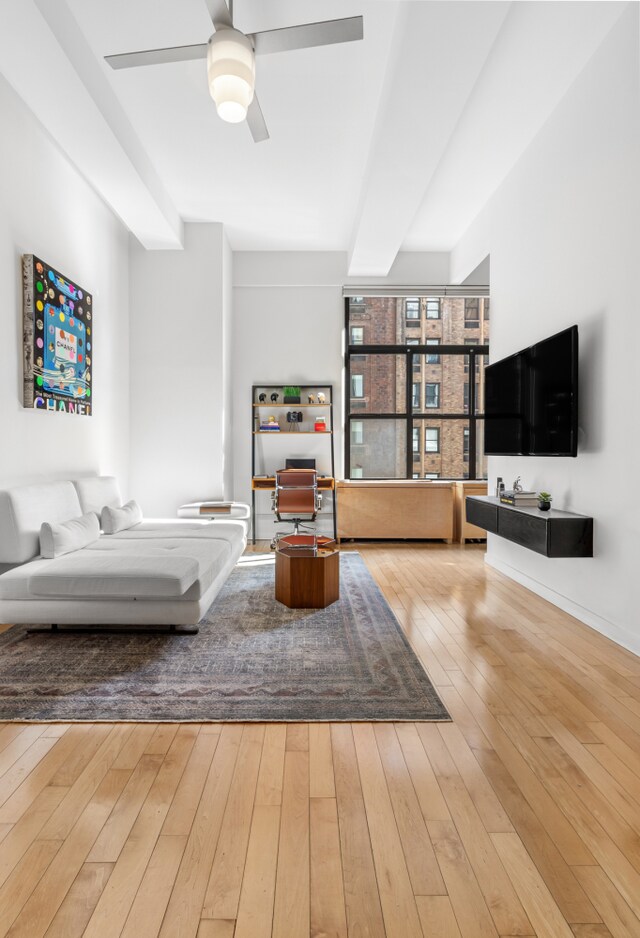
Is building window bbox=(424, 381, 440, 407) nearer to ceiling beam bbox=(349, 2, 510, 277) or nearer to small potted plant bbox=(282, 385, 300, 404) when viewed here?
small potted plant bbox=(282, 385, 300, 404)

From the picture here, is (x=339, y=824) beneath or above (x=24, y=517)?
beneath

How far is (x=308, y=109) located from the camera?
3992mm

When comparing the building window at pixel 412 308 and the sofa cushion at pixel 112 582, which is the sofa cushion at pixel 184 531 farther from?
the building window at pixel 412 308

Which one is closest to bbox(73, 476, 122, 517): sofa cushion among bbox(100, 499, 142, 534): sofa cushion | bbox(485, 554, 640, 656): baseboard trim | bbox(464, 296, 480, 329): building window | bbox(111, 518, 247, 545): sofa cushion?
bbox(100, 499, 142, 534): sofa cushion

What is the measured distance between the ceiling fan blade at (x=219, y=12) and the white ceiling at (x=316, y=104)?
2.06ft

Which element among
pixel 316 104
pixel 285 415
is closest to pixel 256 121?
pixel 316 104

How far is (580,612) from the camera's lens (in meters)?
3.49

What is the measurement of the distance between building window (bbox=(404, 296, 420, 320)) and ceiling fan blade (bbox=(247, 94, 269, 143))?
3.99 metres

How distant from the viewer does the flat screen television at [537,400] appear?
11.3ft

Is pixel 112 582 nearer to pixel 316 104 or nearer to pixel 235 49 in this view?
pixel 235 49

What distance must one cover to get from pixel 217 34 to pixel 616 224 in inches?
88.7

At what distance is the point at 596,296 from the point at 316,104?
7.63 ft

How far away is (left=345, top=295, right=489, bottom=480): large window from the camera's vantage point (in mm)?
7082

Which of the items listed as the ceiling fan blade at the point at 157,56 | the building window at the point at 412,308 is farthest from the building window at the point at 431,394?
the ceiling fan blade at the point at 157,56
